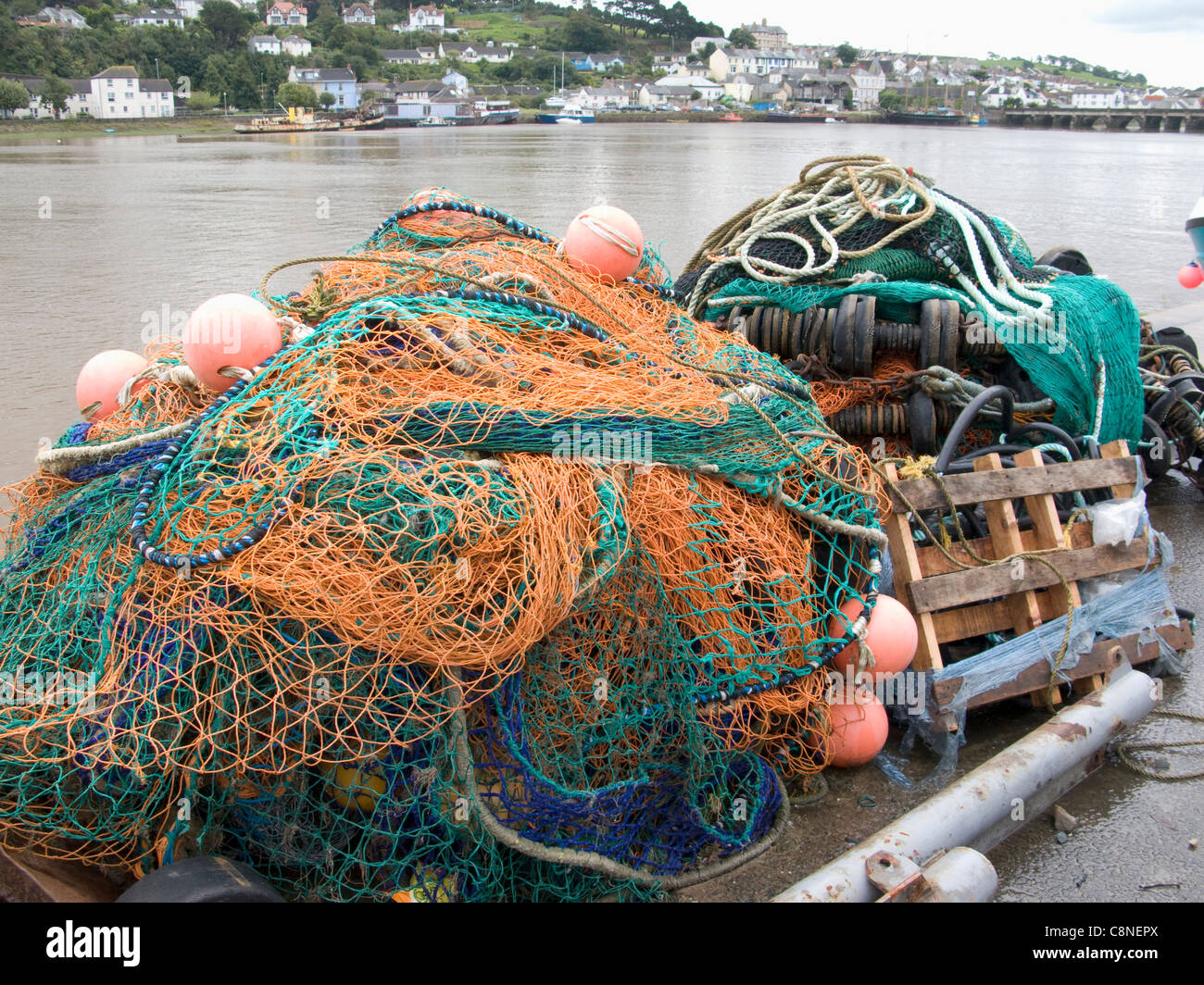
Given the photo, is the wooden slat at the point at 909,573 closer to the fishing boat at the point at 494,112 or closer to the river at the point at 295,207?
the river at the point at 295,207

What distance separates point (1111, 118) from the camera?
298ft

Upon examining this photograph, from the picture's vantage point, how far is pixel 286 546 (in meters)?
2.33

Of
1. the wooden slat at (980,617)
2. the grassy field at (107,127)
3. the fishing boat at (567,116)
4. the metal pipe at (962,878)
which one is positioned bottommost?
the metal pipe at (962,878)

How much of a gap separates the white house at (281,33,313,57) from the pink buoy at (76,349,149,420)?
362ft

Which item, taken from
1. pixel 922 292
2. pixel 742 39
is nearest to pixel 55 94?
pixel 922 292

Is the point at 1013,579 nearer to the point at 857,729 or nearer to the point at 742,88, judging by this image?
the point at 857,729

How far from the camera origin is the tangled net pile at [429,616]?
230cm

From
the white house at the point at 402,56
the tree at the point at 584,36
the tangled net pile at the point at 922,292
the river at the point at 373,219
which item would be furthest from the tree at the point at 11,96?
the tree at the point at 584,36

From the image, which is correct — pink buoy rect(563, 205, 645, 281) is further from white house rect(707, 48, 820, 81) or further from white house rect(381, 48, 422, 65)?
white house rect(707, 48, 820, 81)

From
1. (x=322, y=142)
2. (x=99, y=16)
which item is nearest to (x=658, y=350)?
(x=322, y=142)

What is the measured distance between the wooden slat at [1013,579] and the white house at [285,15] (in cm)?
14200

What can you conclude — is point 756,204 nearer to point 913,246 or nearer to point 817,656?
point 913,246

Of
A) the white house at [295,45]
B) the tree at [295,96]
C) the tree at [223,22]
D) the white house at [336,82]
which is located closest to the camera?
the tree at [295,96]

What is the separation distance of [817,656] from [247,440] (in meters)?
1.80
